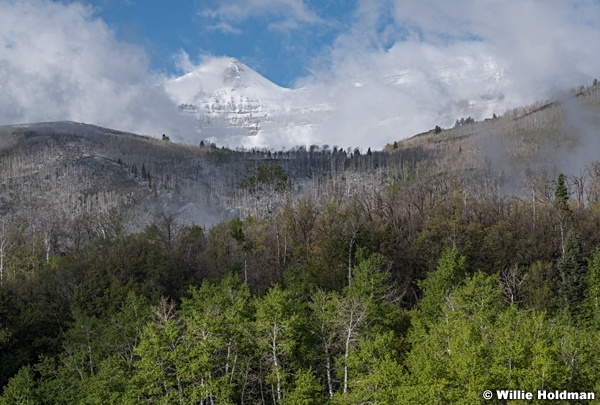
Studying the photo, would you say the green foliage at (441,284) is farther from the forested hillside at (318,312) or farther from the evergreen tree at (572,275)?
the evergreen tree at (572,275)

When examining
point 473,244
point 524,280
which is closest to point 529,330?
point 524,280

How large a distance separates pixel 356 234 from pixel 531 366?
37644 millimetres

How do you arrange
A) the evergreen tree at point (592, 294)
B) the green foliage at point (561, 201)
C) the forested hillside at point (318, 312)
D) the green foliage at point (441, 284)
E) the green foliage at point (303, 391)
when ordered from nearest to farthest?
the forested hillside at point (318, 312)
the green foliage at point (303, 391)
the green foliage at point (441, 284)
the evergreen tree at point (592, 294)
the green foliage at point (561, 201)

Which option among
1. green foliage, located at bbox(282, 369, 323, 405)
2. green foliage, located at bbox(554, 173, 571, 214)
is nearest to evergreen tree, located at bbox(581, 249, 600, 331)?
green foliage, located at bbox(554, 173, 571, 214)

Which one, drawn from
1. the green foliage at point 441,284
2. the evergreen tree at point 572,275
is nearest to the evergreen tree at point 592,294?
the evergreen tree at point 572,275

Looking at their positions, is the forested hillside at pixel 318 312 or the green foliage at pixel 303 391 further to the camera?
the green foliage at pixel 303 391

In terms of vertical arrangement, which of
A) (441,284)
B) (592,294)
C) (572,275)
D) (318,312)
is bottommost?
(592,294)

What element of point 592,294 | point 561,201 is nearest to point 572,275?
point 592,294

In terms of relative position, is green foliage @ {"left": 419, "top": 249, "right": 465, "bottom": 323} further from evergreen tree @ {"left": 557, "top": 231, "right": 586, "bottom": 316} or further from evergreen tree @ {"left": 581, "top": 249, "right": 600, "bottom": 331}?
evergreen tree @ {"left": 557, "top": 231, "right": 586, "bottom": 316}

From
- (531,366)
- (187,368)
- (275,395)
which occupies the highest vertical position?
(531,366)

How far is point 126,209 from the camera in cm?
19712

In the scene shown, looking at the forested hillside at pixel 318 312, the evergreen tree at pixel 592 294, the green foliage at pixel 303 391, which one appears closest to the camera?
the forested hillside at pixel 318 312

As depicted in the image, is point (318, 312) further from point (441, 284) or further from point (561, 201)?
point (561, 201)

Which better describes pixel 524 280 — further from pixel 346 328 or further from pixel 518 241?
pixel 346 328
